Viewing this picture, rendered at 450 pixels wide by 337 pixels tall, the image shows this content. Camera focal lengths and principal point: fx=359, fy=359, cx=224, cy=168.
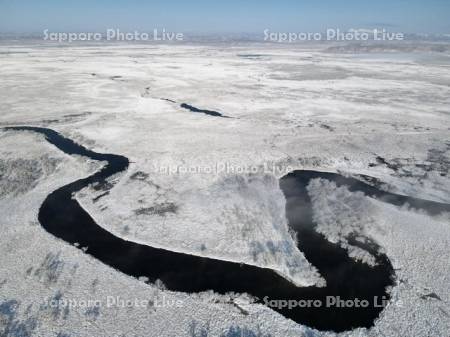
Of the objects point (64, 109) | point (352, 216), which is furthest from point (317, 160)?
point (64, 109)

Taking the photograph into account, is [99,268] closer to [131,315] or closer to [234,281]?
[131,315]

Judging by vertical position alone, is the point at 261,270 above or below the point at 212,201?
below

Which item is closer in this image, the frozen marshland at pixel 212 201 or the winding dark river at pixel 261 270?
the frozen marshland at pixel 212 201

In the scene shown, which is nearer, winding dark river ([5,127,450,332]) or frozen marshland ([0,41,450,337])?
frozen marshland ([0,41,450,337])

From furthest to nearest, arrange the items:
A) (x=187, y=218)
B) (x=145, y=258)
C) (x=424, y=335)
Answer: (x=187, y=218)
(x=145, y=258)
(x=424, y=335)

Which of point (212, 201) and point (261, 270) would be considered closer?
point (261, 270)
